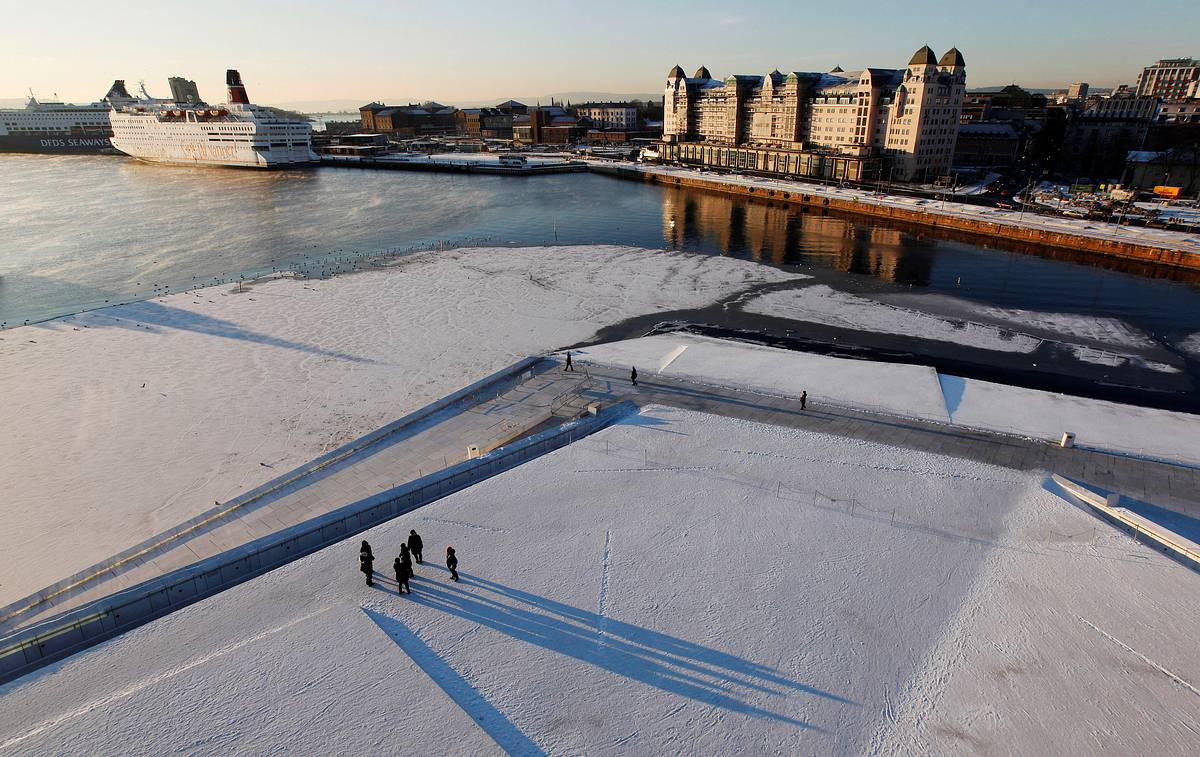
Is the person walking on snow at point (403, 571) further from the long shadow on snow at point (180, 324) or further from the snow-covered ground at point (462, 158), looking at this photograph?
the snow-covered ground at point (462, 158)

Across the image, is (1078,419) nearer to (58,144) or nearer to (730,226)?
(730,226)

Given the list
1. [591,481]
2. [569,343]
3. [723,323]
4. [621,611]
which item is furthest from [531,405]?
[723,323]

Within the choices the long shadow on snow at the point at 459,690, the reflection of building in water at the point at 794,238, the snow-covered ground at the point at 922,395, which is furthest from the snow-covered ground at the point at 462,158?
the long shadow on snow at the point at 459,690

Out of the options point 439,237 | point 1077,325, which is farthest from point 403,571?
point 439,237

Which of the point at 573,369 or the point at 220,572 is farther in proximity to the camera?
the point at 573,369

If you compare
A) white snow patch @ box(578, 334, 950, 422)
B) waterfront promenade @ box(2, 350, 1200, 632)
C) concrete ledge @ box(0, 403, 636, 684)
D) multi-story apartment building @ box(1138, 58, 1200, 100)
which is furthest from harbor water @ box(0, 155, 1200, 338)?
multi-story apartment building @ box(1138, 58, 1200, 100)
